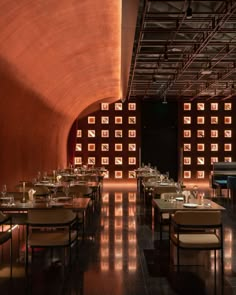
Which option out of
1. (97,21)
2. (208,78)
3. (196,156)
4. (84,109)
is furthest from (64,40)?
(196,156)

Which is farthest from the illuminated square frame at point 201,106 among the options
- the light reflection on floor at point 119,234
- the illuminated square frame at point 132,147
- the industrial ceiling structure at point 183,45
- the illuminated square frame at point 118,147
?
the light reflection on floor at point 119,234

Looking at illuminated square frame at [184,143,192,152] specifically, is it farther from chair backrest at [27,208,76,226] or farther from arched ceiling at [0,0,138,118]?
chair backrest at [27,208,76,226]

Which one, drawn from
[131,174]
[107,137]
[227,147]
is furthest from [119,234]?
[227,147]

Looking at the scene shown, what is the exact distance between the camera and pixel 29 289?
5.41 meters

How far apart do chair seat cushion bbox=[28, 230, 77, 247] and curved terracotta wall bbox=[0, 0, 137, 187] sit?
335 centimetres

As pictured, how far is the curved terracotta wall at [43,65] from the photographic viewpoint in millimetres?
7907

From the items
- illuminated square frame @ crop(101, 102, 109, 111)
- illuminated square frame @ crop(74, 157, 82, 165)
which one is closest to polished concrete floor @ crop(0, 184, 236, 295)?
illuminated square frame @ crop(74, 157, 82, 165)

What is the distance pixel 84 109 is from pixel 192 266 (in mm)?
16843

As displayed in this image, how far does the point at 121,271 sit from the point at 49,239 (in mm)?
1110

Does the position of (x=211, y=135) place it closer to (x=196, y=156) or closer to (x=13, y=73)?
(x=196, y=156)

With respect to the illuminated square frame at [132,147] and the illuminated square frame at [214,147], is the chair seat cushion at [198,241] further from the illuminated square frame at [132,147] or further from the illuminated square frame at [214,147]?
the illuminated square frame at [214,147]

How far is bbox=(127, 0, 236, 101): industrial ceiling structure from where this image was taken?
9.64m

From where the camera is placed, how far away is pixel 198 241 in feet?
19.2

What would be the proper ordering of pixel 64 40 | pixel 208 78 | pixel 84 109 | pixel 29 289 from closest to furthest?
pixel 29 289 → pixel 64 40 → pixel 208 78 → pixel 84 109
